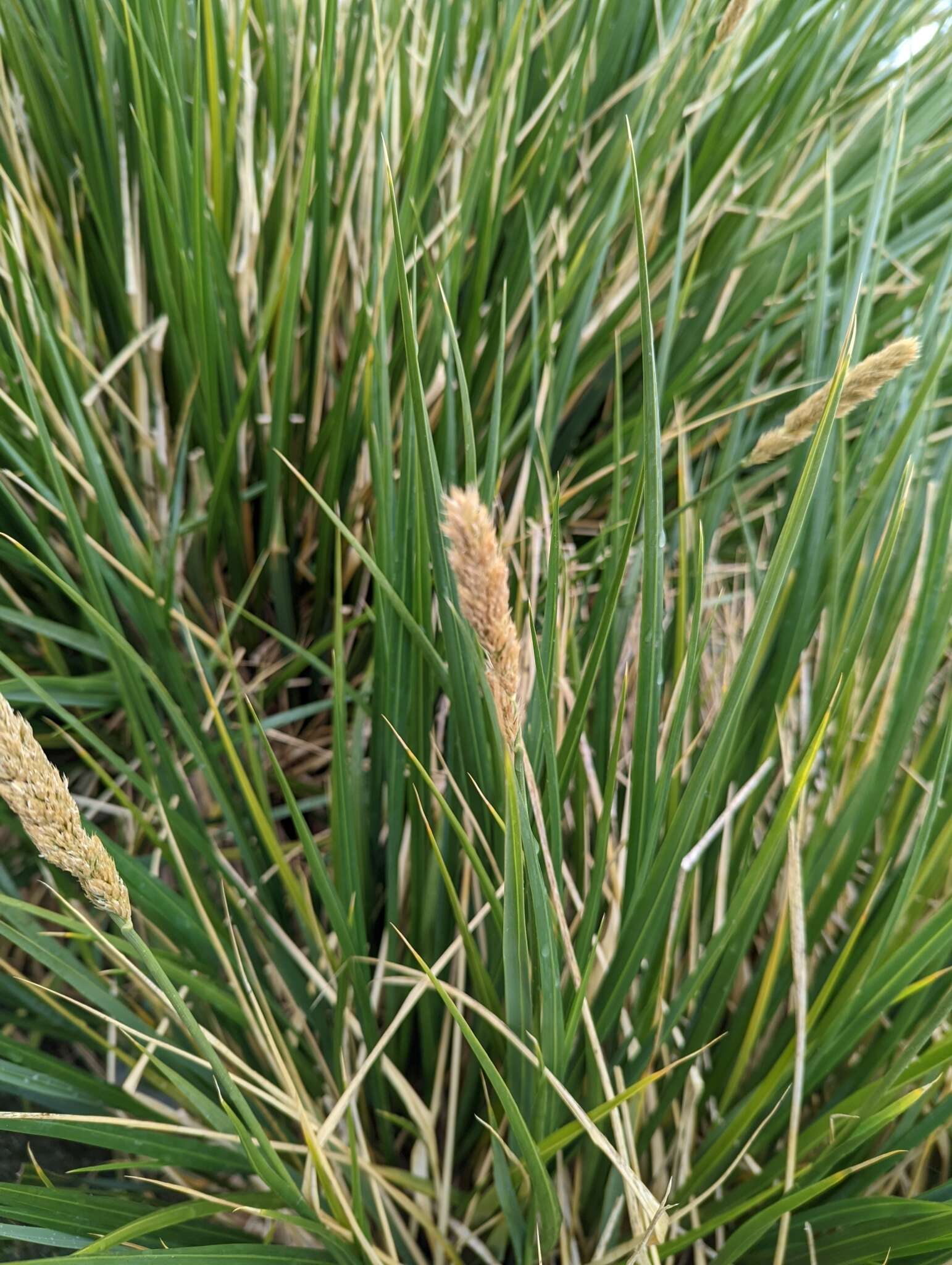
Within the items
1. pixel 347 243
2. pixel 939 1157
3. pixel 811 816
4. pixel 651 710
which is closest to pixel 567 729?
pixel 651 710

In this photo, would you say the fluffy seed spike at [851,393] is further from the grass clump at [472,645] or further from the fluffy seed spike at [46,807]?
the fluffy seed spike at [46,807]

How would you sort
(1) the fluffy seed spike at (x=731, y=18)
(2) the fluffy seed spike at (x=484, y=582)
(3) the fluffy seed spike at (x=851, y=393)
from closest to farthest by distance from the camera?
(2) the fluffy seed spike at (x=484, y=582)
(3) the fluffy seed spike at (x=851, y=393)
(1) the fluffy seed spike at (x=731, y=18)

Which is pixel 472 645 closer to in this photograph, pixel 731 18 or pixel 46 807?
pixel 46 807

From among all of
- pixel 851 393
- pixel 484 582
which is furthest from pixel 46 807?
pixel 851 393

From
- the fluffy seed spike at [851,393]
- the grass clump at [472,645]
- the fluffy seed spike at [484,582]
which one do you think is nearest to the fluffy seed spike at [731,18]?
the grass clump at [472,645]

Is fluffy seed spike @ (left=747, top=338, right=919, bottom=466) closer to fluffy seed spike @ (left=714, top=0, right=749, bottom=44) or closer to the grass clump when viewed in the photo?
the grass clump

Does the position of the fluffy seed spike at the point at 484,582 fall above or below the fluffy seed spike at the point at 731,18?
below

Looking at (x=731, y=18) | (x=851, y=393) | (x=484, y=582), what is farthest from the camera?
(x=731, y=18)

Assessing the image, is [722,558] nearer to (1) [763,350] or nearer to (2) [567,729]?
(1) [763,350]
